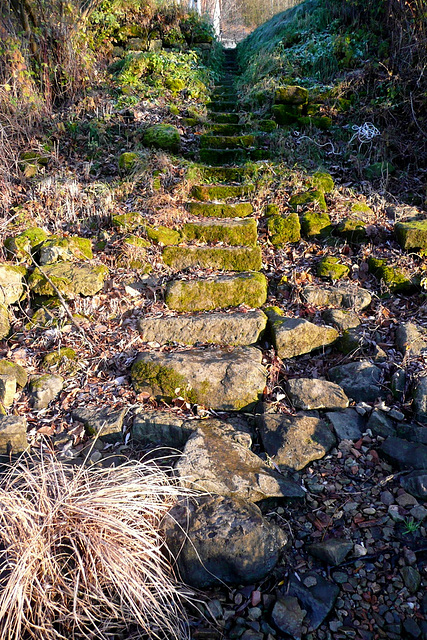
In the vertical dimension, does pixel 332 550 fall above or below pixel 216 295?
A: below

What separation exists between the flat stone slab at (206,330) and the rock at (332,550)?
188 centimetres

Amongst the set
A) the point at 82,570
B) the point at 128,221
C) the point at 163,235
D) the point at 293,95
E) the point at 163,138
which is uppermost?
the point at 293,95

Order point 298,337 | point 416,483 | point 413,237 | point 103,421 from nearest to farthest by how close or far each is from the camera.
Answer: point 416,483, point 103,421, point 298,337, point 413,237

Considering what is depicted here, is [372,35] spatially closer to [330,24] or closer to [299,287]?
[330,24]

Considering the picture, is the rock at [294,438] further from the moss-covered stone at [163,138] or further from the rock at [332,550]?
the moss-covered stone at [163,138]

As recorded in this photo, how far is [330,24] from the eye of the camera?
9.65m

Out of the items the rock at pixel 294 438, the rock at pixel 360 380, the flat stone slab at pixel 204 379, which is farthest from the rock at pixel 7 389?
the rock at pixel 360 380

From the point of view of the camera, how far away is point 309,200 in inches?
221

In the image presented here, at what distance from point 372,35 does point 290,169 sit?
4.10 metres

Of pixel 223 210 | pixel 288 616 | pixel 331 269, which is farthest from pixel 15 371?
pixel 223 210

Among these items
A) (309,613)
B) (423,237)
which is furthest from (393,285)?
(309,613)

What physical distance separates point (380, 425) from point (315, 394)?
0.51 meters

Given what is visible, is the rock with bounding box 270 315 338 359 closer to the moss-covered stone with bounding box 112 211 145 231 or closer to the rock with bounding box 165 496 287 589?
the rock with bounding box 165 496 287 589

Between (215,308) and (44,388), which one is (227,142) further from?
(44,388)
